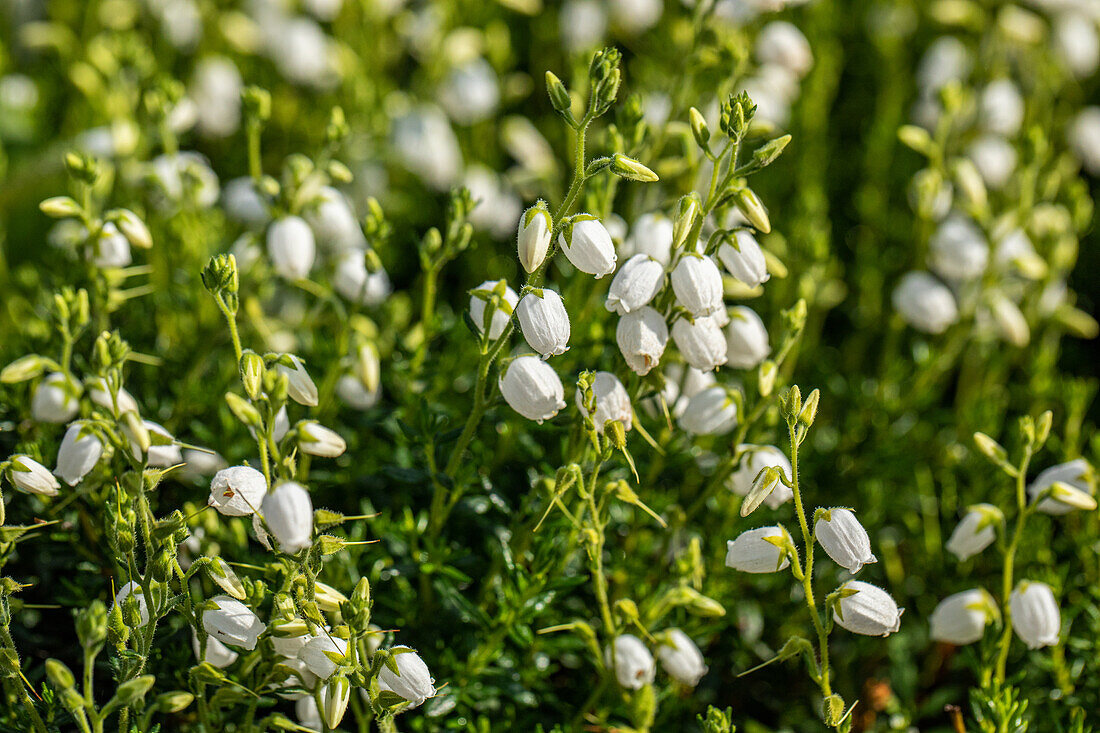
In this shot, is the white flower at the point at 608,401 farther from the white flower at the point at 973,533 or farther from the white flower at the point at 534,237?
the white flower at the point at 973,533

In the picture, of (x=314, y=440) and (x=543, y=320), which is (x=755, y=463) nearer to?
(x=543, y=320)

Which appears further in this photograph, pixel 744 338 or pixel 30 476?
pixel 744 338

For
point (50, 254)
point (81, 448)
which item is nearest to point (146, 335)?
point (50, 254)

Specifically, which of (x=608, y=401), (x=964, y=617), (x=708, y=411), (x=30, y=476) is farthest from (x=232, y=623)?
(x=964, y=617)

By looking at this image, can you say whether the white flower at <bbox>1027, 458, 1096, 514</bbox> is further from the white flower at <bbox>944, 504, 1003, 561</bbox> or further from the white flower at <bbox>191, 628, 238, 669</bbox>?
the white flower at <bbox>191, 628, 238, 669</bbox>

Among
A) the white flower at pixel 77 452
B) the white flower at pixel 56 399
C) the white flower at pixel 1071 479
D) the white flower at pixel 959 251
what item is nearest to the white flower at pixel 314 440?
the white flower at pixel 77 452

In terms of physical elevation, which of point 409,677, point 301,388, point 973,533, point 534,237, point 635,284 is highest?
point 534,237

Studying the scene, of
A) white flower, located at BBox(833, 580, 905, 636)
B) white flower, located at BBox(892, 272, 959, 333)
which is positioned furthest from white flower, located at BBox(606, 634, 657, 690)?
white flower, located at BBox(892, 272, 959, 333)
